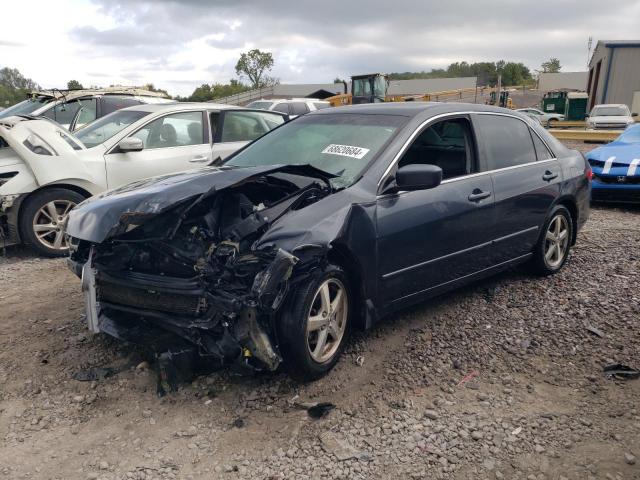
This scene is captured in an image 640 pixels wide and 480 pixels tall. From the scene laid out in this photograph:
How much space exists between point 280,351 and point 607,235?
520 centimetres

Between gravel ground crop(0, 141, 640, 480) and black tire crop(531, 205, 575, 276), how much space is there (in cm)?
64

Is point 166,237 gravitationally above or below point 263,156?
below

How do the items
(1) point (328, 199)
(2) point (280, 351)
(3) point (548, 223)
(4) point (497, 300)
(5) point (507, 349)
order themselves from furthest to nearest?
(3) point (548, 223) < (4) point (497, 300) < (5) point (507, 349) < (1) point (328, 199) < (2) point (280, 351)

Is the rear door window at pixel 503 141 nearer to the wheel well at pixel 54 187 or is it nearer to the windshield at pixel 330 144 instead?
the windshield at pixel 330 144

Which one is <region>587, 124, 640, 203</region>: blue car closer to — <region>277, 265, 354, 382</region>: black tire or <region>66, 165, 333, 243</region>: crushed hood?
<region>66, 165, 333, 243</region>: crushed hood

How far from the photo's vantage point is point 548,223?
4.89 metres

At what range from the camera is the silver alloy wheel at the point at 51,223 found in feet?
19.1

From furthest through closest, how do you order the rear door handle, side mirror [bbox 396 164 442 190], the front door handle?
the rear door handle
the front door handle
side mirror [bbox 396 164 442 190]

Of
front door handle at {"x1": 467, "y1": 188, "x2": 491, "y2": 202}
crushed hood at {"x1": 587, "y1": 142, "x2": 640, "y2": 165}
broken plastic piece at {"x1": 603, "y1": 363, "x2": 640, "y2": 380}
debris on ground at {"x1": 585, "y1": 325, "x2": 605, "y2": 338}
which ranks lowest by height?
debris on ground at {"x1": 585, "y1": 325, "x2": 605, "y2": 338}

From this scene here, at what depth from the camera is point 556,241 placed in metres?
5.11

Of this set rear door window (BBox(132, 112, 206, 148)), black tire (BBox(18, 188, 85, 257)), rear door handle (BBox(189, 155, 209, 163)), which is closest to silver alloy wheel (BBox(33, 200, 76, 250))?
black tire (BBox(18, 188, 85, 257))

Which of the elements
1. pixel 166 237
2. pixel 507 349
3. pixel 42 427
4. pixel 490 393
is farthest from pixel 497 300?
pixel 42 427

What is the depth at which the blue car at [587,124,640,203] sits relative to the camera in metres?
7.98

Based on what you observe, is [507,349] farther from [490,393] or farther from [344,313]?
[344,313]
